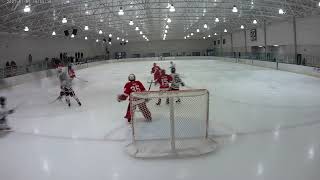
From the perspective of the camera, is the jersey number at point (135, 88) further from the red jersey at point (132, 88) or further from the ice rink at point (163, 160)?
the ice rink at point (163, 160)

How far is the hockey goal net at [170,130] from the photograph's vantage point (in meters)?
6.54

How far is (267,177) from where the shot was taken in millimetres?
5180

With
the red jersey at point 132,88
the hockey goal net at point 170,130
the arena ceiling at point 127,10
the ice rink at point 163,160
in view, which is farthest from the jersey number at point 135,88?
the arena ceiling at point 127,10

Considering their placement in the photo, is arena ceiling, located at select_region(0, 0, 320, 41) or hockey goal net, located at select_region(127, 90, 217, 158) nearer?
hockey goal net, located at select_region(127, 90, 217, 158)

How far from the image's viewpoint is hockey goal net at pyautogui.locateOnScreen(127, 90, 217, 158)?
21.5 feet

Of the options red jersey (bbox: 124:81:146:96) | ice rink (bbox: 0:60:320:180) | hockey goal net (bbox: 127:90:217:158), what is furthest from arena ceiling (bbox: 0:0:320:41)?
red jersey (bbox: 124:81:146:96)

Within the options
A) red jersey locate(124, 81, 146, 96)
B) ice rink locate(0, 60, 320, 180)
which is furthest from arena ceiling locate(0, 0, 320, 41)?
red jersey locate(124, 81, 146, 96)

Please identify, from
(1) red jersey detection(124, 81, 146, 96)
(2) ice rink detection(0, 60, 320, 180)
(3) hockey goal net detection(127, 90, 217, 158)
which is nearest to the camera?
(2) ice rink detection(0, 60, 320, 180)

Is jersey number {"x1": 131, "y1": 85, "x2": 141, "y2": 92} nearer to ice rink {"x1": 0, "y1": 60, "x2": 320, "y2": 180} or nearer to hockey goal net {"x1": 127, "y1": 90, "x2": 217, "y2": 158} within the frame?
hockey goal net {"x1": 127, "y1": 90, "x2": 217, "y2": 158}

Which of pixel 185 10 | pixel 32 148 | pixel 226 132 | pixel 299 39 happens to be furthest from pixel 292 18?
pixel 32 148

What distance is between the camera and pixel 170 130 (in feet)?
24.5

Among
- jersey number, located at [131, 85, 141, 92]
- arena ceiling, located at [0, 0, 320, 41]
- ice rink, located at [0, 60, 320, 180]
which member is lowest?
ice rink, located at [0, 60, 320, 180]

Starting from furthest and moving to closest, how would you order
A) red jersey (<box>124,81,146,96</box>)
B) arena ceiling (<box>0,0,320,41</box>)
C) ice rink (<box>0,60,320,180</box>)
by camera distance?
1. arena ceiling (<box>0,0,320,41</box>)
2. red jersey (<box>124,81,146,96</box>)
3. ice rink (<box>0,60,320,180</box>)

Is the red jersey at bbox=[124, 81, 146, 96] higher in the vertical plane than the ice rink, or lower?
higher
